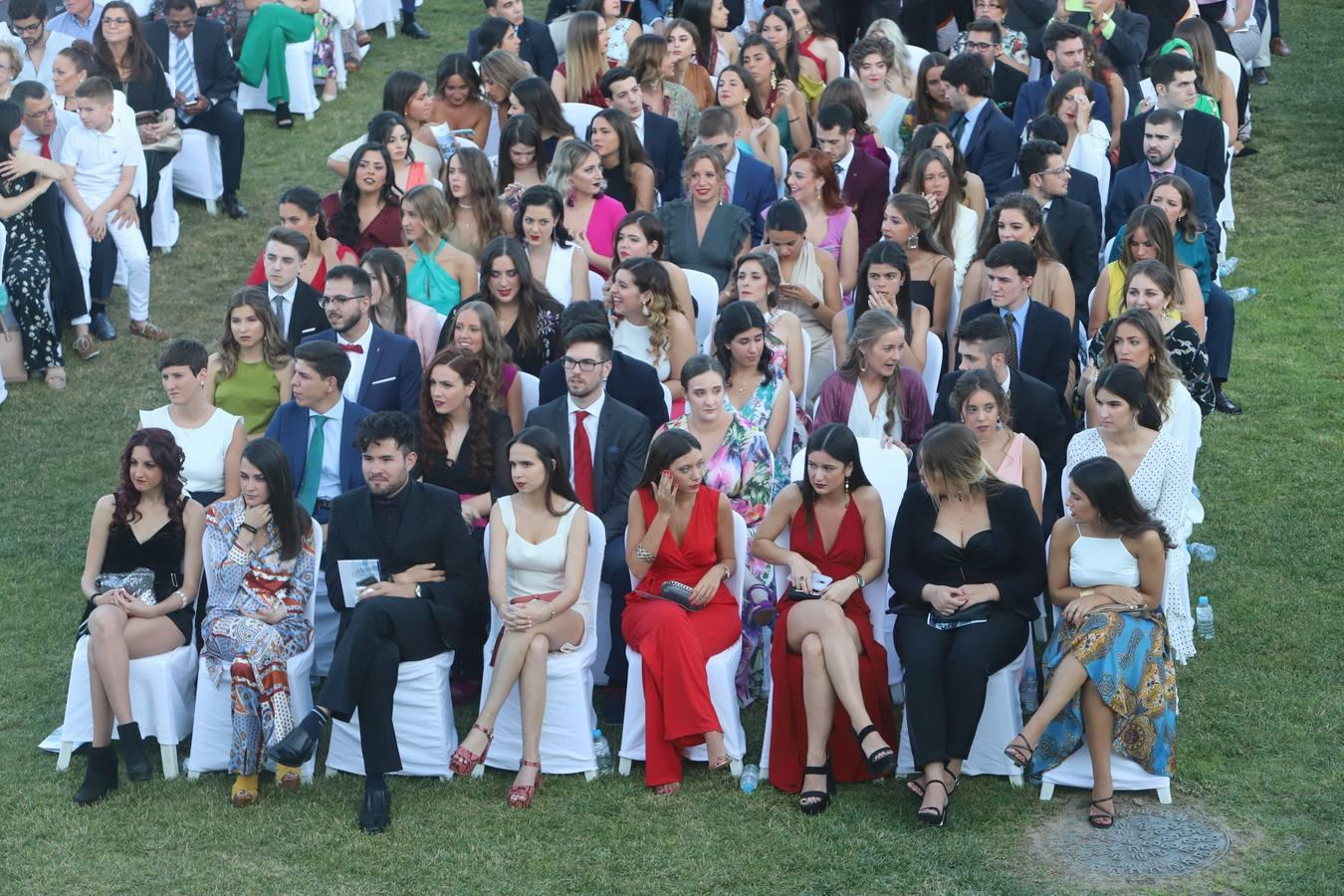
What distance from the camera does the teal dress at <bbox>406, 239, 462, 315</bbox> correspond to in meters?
8.23

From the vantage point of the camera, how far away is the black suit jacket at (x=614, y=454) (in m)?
6.96

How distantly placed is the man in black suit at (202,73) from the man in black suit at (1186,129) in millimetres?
5684

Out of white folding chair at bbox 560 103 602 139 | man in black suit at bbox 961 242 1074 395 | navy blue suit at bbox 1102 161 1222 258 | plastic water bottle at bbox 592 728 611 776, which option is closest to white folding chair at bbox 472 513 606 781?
plastic water bottle at bbox 592 728 611 776

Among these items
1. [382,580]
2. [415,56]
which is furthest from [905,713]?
[415,56]

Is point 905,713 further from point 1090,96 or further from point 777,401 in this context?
point 1090,96

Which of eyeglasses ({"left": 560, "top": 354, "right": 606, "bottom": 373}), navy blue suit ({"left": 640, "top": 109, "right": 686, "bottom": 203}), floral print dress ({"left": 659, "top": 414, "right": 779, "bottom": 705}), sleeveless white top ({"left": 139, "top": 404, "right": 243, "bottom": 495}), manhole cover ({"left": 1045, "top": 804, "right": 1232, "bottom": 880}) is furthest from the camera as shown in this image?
navy blue suit ({"left": 640, "top": 109, "right": 686, "bottom": 203})

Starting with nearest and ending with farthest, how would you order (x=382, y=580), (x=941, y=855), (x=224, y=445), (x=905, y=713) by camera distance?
(x=941, y=855)
(x=905, y=713)
(x=382, y=580)
(x=224, y=445)

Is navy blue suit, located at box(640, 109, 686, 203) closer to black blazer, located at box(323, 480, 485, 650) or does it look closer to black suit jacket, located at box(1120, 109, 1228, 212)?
black suit jacket, located at box(1120, 109, 1228, 212)

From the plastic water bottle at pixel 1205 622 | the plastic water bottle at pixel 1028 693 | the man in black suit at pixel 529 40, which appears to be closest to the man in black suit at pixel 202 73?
the man in black suit at pixel 529 40

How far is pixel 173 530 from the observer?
6.61m

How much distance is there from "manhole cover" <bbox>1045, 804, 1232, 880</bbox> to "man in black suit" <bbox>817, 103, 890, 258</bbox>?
4170 millimetres

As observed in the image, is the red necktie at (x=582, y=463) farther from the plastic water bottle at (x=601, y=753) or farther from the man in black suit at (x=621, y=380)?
the plastic water bottle at (x=601, y=753)

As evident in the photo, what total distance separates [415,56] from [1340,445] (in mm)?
8731

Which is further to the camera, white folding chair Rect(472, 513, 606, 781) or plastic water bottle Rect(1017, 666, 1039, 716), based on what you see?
plastic water bottle Rect(1017, 666, 1039, 716)
